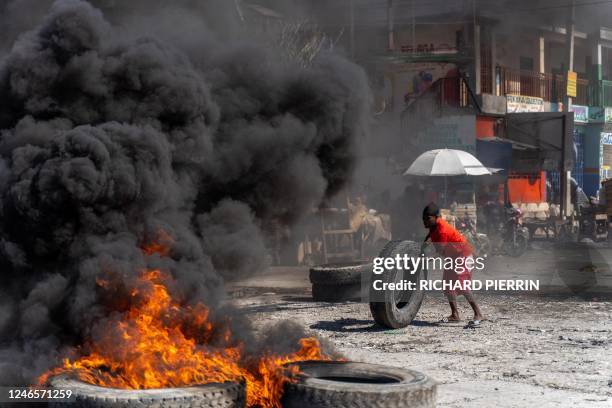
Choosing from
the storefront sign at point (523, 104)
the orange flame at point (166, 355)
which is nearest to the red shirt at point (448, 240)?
the orange flame at point (166, 355)

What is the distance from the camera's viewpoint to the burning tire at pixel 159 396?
5.45 metres

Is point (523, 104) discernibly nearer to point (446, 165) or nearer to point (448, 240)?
point (446, 165)

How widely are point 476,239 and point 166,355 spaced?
1353cm

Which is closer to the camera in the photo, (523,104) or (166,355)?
(166,355)

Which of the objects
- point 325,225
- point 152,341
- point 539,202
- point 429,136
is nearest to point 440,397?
point 152,341

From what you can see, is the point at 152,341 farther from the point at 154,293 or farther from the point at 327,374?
the point at 327,374

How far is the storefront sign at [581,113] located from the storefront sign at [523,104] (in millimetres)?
1856

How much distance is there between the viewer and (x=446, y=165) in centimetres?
1912

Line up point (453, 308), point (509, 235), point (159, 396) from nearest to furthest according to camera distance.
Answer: point (159, 396), point (453, 308), point (509, 235)

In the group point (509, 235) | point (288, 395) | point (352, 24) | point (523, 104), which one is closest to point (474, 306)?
point (288, 395)

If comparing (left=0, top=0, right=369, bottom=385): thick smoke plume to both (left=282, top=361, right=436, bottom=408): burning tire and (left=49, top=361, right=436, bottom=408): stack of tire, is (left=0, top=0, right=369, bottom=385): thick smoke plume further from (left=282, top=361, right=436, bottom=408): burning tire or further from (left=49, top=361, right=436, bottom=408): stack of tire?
(left=282, top=361, right=436, bottom=408): burning tire

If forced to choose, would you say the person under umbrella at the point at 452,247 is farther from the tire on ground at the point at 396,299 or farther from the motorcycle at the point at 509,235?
the motorcycle at the point at 509,235

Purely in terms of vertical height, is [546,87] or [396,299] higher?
[546,87]

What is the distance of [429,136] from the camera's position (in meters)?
24.7
